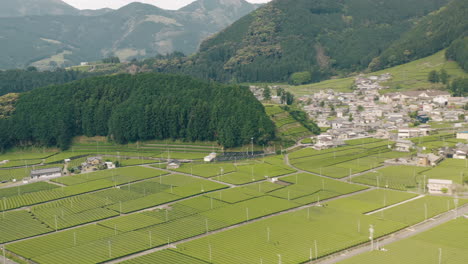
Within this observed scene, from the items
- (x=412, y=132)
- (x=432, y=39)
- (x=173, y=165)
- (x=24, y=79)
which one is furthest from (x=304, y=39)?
(x=173, y=165)

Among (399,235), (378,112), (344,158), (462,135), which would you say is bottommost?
(399,235)

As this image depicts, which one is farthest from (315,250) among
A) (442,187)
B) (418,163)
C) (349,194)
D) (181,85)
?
(181,85)

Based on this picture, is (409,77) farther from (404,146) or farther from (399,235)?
(399,235)

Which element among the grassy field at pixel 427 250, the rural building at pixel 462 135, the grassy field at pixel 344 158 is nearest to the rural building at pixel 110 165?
the grassy field at pixel 344 158

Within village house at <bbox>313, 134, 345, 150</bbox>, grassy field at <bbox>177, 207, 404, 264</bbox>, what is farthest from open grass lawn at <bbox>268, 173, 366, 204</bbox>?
village house at <bbox>313, 134, 345, 150</bbox>

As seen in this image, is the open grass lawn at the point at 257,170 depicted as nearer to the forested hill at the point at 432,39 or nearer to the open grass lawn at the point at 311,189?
the open grass lawn at the point at 311,189
